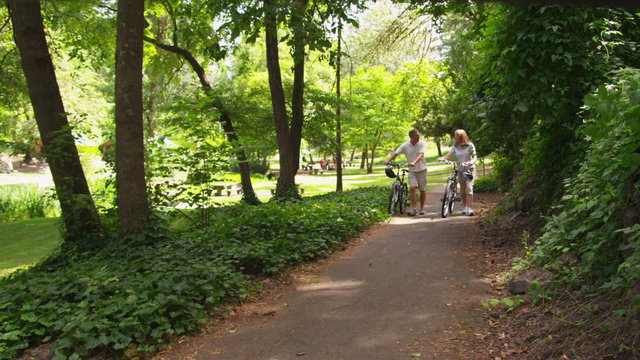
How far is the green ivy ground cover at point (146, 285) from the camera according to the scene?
3.93 m

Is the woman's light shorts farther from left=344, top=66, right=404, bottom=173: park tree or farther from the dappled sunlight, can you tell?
left=344, top=66, right=404, bottom=173: park tree

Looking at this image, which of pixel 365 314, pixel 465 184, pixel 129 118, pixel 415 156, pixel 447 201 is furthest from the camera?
pixel 447 201

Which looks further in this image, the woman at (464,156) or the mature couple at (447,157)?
the mature couple at (447,157)

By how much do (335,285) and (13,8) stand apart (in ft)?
22.2

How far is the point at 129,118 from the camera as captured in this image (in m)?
6.44

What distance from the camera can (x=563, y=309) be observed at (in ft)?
11.8

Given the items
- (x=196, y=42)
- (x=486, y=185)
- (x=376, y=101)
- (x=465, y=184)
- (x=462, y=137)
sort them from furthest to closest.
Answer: (x=376, y=101)
(x=486, y=185)
(x=196, y=42)
(x=465, y=184)
(x=462, y=137)

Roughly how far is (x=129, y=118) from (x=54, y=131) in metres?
1.81

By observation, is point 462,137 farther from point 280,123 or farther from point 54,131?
point 54,131

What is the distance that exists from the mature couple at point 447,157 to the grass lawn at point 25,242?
7811 millimetres

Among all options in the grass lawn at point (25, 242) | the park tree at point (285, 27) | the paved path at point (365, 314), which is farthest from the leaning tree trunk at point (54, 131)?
the paved path at point (365, 314)

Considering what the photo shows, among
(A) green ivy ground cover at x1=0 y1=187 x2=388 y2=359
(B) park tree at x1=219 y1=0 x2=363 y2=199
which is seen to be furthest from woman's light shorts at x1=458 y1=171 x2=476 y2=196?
(B) park tree at x1=219 y1=0 x2=363 y2=199

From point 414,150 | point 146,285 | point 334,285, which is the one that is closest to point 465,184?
point 414,150

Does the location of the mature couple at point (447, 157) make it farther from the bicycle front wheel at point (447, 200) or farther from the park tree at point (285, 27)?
the park tree at point (285, 27)
